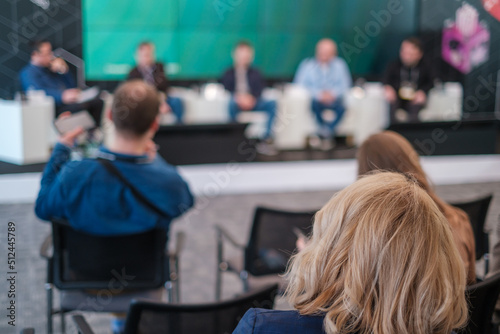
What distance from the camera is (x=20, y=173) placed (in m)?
5.24

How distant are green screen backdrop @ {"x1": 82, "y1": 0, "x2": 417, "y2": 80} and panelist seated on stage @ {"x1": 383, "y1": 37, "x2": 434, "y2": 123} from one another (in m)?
2.25

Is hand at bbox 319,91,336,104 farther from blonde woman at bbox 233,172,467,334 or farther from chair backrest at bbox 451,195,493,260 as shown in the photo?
blonde woman at bbox 233,172,467,334

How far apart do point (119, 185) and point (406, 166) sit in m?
1.04

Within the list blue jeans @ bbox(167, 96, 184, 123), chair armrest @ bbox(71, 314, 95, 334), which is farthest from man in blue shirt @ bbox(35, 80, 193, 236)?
blue jeans @ bbox(167, 96, 184, 123)

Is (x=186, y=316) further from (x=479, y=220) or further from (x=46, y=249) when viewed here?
(x=479, y=220)

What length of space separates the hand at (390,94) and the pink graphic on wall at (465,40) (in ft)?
8.94

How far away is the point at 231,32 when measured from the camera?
8906mm

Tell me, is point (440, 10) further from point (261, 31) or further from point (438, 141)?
point (438, 141)

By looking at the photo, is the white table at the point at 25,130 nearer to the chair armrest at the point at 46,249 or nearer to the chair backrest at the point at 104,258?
the chair armrest at the point at 46,249

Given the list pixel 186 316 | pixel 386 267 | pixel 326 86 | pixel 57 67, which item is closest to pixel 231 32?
pixel 326 86

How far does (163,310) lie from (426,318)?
2.38ft

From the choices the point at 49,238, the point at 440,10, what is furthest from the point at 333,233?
the point at 440,10

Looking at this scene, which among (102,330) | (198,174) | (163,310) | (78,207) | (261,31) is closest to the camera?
(163,310)

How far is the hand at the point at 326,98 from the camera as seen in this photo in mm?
7168
